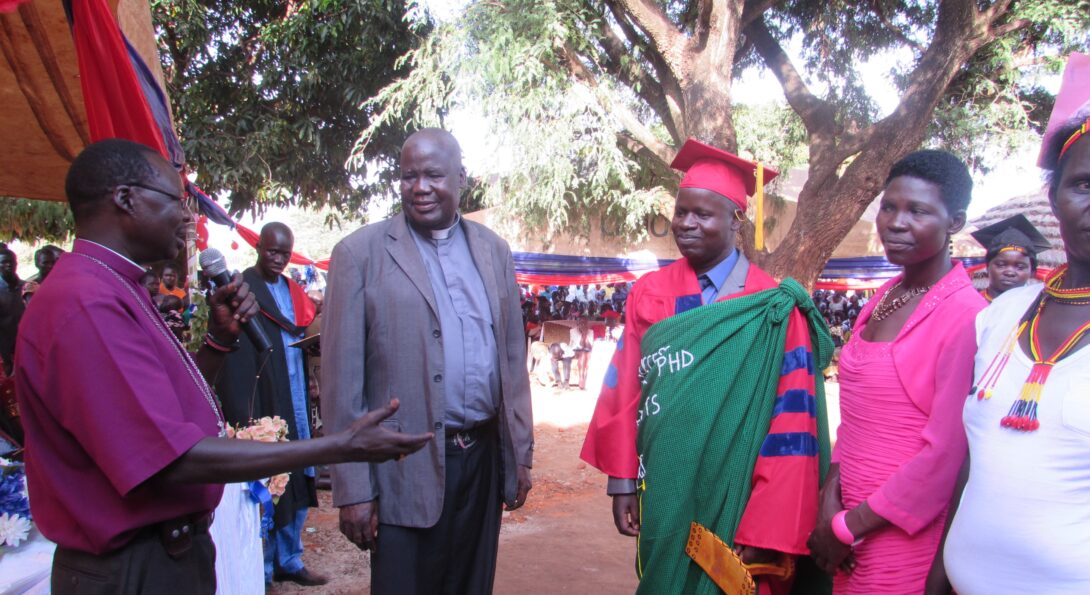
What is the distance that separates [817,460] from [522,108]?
8.35m

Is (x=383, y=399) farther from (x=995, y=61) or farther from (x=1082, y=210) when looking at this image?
(x=995, y=61)

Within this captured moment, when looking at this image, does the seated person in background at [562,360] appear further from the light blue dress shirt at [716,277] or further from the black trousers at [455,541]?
the light blue dress shirt at [716,277]

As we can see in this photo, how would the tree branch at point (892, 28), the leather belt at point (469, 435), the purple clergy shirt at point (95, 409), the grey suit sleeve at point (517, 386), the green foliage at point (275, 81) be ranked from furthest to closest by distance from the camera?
1. the tree branch at point (892, 28)
2. the green foliage at point (275, 81)
3. the grey suit sleeve at point (517, 386)
4. the leather belt at point (469, 435)
5. the purple clergy shirt at point (95, 409)

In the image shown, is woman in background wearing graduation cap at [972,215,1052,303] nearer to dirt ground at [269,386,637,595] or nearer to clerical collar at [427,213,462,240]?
dirt ground at [269,386,637,595]

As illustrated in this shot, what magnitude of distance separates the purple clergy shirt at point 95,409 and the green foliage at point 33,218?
10686mm

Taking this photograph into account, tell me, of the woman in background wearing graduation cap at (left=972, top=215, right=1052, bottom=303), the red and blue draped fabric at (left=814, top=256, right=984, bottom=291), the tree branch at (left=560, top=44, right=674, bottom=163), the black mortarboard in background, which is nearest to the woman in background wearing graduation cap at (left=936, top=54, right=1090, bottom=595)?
the woman in background wearing graduation cap at (left=972, top=215, right=1052, bottom=303)

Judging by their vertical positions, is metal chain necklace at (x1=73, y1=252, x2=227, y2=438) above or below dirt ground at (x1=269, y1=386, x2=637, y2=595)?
above

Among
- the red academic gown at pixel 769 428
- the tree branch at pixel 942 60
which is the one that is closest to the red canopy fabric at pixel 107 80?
the red academic gown at pixel 769 428

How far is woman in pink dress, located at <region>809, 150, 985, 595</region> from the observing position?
6.22ft

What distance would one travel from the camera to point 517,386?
2744mm

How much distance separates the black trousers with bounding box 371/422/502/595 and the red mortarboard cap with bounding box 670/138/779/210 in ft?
4.06

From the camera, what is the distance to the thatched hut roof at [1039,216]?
7258 millimetres

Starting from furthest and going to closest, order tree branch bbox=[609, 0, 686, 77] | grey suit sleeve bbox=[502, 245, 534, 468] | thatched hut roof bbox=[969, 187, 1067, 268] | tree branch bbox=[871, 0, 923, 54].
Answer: tree branch bbox=[871, 0, 923, 54] < tree branch bbox=[609, 0, 686, 77] < thatched hut roof bbox=[969, 187, 1067, 268] < grey suit sleeve bbox=[502, 245, 534, 468]

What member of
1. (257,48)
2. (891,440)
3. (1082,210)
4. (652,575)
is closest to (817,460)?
(891,440)
